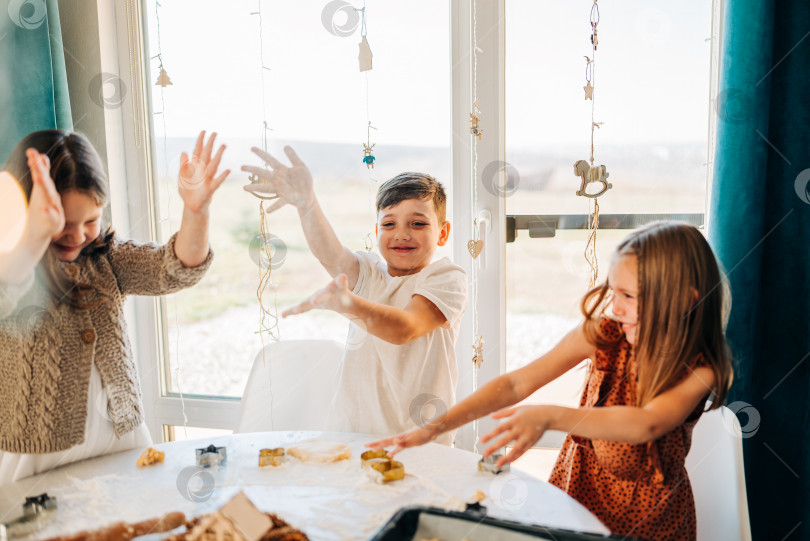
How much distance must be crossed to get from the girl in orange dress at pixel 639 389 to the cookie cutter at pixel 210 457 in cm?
27

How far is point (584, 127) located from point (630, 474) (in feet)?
2.49

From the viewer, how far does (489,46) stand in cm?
142

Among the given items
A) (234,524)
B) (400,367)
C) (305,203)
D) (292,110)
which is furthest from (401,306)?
(234,524)

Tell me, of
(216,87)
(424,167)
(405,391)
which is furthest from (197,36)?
(405,391)

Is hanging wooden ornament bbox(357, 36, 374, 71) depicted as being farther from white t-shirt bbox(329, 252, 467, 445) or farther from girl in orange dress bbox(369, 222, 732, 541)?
girl in orange dress bbox(369, 222, 732, 541)

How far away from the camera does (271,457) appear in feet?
3.34

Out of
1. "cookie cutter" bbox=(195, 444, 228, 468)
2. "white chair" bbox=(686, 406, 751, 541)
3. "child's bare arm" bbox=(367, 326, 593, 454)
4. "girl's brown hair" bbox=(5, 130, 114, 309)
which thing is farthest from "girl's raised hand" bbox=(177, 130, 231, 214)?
"white chair" bbox=(686, 406, 751, 541)

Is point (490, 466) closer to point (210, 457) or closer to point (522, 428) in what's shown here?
point (522, 428)

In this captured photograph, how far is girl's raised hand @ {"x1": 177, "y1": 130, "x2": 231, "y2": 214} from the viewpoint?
0.90 m

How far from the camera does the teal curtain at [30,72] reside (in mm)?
824

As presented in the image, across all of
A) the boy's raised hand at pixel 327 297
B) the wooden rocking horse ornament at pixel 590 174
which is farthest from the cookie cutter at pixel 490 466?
the wooden rocking horse ornament at pixel 590 174

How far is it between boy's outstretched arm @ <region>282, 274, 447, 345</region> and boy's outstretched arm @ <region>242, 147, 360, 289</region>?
15cm

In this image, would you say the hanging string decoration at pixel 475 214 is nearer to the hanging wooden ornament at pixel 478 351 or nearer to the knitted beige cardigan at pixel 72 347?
the hanging wooden ornament at pixel 478 351

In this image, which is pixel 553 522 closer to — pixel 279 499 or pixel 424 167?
pixel 279 499
